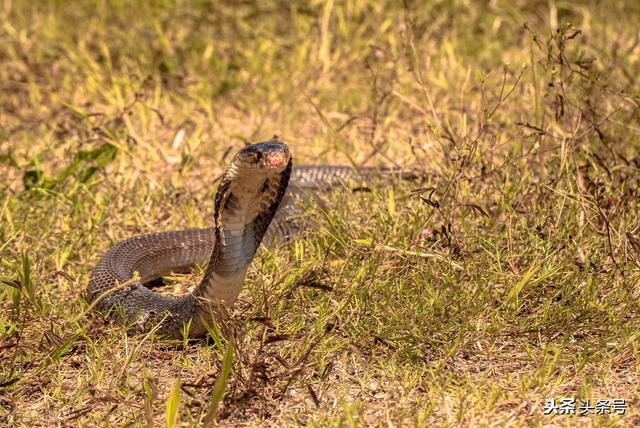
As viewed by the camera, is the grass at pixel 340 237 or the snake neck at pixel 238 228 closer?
the grass at pixel 340 237

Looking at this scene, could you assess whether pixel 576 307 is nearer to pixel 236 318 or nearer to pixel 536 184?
pixel 536 184

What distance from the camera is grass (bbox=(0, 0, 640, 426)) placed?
3273mm

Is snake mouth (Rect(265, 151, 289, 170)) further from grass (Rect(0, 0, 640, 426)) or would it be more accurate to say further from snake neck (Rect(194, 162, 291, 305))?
grass (Rect(0, 0, 640, 426))

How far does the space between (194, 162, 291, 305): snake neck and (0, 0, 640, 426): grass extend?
0.36 ft

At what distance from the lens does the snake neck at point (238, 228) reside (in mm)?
3494

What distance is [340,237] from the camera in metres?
4.07

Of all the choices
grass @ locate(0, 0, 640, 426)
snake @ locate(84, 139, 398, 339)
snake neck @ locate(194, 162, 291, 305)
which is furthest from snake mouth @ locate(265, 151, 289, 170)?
grass @ locate(0, 0, 640, 426)

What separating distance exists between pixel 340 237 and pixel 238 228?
2.10 ft

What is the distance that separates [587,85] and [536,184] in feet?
3.46

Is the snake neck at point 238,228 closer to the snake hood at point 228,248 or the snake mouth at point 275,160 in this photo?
the snake hood at point 228,248

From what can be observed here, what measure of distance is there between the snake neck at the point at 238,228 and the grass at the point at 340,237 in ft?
0.36

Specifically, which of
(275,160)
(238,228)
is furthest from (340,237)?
(275,160)

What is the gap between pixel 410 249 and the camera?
389 cm

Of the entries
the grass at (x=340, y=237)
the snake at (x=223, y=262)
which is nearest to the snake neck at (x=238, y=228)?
the snake at (x=223, y=262)
